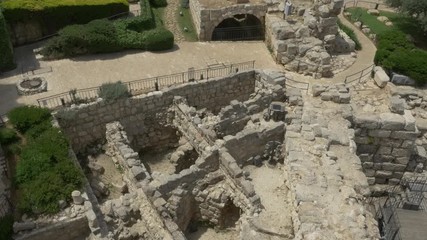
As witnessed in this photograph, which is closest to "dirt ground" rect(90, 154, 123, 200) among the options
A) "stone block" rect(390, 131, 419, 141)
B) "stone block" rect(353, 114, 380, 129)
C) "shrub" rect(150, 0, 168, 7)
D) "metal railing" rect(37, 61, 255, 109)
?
"metal railing" rect(37, 61, 255, 109)

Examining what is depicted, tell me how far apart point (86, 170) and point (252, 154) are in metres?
6.82

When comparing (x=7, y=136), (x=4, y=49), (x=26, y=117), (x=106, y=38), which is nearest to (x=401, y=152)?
(x=106, y=38)

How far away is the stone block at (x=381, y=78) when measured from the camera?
64.2 feet

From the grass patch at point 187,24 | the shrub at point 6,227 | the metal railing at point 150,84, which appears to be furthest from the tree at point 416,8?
the shrub at point 6,227

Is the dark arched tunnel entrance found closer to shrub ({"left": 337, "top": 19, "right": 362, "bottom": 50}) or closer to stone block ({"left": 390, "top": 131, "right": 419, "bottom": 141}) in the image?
shrub ({"left": 337, "top": 19, "right": 362, "bottom": 50})

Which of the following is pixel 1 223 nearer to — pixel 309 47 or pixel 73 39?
pixel 73 39

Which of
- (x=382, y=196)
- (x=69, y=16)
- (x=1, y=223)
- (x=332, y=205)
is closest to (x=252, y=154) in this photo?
(x=332, y=205)

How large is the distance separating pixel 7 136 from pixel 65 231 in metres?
4.61

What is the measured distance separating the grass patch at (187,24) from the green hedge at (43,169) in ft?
36.5

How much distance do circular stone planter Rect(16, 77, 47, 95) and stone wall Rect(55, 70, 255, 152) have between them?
8.89 feet

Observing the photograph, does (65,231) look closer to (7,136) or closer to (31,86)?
(7,136)

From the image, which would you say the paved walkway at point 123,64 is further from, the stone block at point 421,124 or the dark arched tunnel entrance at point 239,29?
the stone block at point 421,124

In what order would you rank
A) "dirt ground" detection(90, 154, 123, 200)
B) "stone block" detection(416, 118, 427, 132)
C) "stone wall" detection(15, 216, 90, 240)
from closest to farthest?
1. "stone wall" detection(15, 216, 90, 240)
2. "dirt ground" detection(90, 154, 123, 200)
3. "stone block" detection(416, 118, 427, 132)

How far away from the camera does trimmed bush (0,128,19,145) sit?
14.3m
